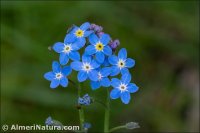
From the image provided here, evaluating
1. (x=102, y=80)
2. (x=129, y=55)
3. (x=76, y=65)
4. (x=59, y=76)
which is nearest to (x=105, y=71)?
(x=102, y=80)

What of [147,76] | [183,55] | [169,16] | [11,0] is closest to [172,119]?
[147,76]

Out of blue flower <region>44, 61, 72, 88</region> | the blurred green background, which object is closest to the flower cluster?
blue flower <region>44, 61, 72, 88</region>

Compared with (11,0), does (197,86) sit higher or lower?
lower

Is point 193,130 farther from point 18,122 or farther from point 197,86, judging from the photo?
point 18,122

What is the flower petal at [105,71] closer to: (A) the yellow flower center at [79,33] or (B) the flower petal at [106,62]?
(B) the flower petal at [106,62]

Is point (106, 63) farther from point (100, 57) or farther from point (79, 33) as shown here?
point (79, 33)

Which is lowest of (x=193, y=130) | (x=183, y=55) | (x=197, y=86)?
(x=193, y=130)

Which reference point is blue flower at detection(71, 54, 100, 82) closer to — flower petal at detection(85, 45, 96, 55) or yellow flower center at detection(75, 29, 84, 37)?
flower petal at detection(85, 45, 96, 55)
